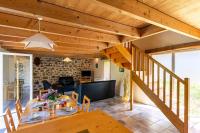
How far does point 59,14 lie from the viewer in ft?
6.46

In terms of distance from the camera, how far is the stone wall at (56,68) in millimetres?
7613

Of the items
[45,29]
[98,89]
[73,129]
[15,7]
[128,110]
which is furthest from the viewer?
[98,89]

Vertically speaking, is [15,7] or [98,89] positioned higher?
[15,7]

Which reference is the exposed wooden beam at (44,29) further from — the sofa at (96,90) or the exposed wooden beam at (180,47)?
the sofa at (96,90)

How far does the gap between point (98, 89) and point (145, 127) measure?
2.56 metres

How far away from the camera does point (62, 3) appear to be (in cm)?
188

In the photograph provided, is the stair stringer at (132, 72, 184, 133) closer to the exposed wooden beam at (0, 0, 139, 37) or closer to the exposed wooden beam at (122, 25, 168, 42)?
the exposed wooden beam at (122, 25, 168, 42)

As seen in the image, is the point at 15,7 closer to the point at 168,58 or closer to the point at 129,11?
the point at 129,11

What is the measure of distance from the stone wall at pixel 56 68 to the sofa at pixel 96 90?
3.24 meters

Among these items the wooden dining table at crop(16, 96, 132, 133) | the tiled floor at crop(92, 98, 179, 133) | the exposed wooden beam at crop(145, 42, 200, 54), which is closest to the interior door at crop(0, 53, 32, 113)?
the tiled floor at crop(92, 98, 179, 133)

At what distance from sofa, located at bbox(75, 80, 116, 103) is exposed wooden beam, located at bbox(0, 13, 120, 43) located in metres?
2.20

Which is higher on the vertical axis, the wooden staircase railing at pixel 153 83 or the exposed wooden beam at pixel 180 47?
the exposed wooden beam at pixel 180 47

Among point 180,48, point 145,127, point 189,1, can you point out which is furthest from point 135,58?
point 189,1

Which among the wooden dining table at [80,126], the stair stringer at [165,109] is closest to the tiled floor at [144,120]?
the stair stringer at [165,109]
